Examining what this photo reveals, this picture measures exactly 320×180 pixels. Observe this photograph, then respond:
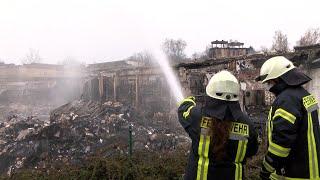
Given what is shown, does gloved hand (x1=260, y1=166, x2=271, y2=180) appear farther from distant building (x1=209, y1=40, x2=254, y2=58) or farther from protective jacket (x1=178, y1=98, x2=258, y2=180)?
distant building (x1=209, y1=40, x2=254, y2=58)

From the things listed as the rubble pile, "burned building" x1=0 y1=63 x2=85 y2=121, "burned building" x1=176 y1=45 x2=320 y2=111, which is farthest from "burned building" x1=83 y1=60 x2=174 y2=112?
"burned building" x1=0 y1=63 x2=85 y2=121

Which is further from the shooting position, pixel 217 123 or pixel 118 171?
pixel 118 171

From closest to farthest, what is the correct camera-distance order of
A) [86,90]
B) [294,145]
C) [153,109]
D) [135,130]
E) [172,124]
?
1. [294,145]
2. [135,130]
3. [172,124]
4. [153,109]
5. [86,90]

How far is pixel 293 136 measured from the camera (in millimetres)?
2730

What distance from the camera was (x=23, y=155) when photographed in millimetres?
10930

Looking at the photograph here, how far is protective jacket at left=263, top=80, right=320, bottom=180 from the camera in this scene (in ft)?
8.99

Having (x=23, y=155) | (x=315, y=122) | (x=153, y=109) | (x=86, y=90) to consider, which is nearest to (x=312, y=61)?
(x=315, y=122)

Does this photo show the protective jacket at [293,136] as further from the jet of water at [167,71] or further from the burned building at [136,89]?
the burned building at [136,89]

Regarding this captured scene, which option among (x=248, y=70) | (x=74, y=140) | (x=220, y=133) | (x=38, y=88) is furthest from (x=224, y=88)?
→ (x=38, y=88)

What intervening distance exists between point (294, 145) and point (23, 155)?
989 centimetres

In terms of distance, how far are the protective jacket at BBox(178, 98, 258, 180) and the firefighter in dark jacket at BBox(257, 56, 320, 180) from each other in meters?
0.20

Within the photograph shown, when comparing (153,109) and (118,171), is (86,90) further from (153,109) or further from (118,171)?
(118,171)

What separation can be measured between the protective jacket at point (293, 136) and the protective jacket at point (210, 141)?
0.19 meters

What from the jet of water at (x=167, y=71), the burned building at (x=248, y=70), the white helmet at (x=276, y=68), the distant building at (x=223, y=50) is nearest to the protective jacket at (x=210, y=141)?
the white helmet at (x=276, y=68)
